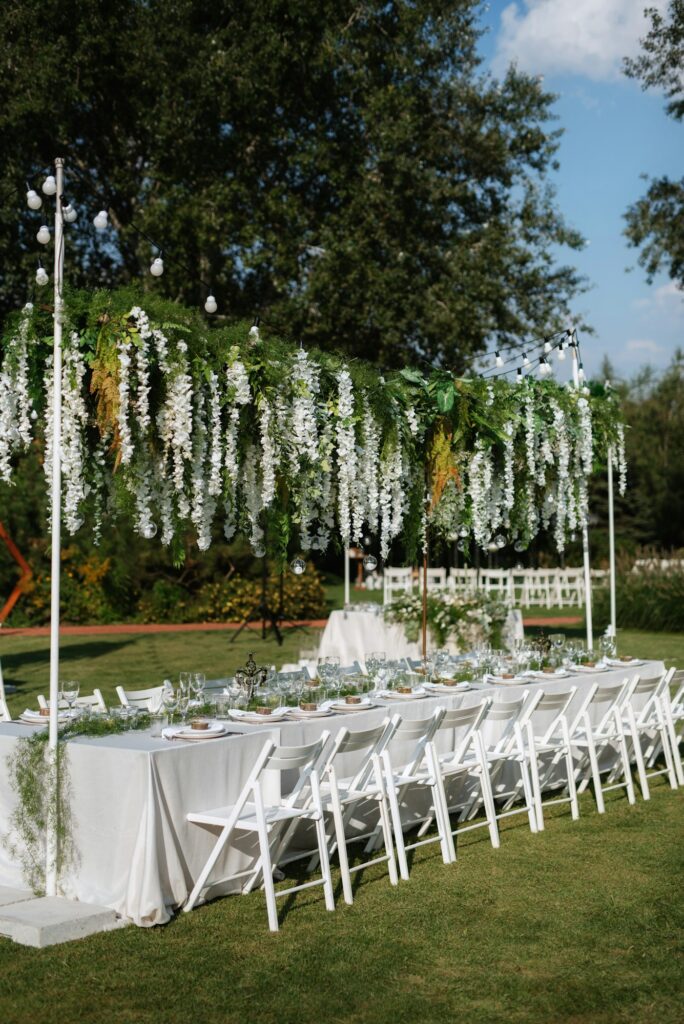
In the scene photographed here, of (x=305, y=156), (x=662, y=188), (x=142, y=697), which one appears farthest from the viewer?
(x=662, y=188)

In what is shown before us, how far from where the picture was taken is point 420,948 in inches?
189

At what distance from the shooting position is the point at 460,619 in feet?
41.8

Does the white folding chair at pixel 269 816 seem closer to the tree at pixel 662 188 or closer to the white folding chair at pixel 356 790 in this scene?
the white folding chair at pixel 356 790

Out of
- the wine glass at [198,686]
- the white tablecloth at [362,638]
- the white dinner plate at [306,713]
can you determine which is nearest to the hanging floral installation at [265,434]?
the wine glass at [198,686]

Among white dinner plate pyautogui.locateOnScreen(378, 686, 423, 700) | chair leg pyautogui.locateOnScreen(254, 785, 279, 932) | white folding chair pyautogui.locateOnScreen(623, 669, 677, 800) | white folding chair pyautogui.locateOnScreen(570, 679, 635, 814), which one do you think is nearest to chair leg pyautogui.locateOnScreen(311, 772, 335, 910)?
chair leg pyautogui.locateOnScreen(254, 785, 279, 932)

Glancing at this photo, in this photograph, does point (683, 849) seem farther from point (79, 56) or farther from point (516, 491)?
point (79, 56)

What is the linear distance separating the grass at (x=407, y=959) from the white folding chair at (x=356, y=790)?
0.14m

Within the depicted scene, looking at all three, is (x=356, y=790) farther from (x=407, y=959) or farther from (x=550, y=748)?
(x=550, y=748)

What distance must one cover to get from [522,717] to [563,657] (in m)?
1.91

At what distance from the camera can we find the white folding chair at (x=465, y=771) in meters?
6.20

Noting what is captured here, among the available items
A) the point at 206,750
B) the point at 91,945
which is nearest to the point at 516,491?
the point at 206,750

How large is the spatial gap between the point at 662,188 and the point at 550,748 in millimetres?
16656

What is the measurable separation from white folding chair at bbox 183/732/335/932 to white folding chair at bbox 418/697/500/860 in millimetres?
934

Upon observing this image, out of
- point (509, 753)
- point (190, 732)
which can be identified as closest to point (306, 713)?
point (190, 732)
